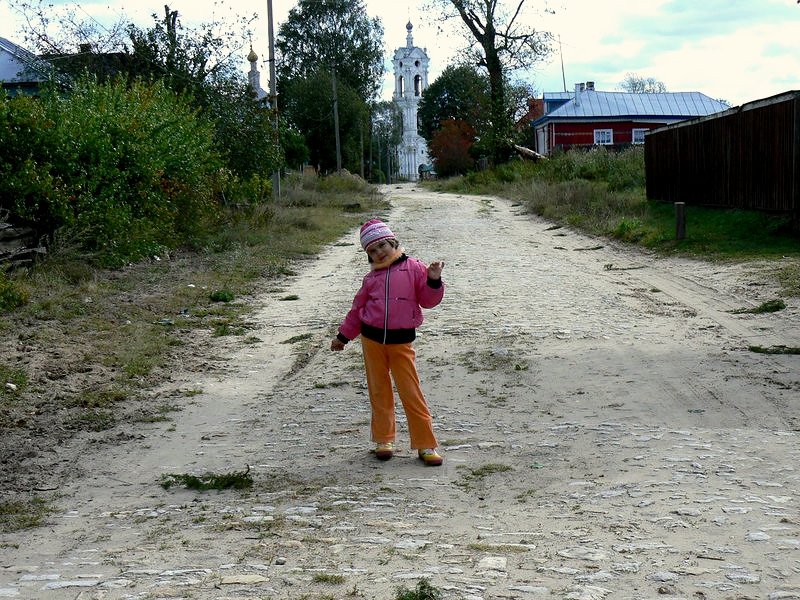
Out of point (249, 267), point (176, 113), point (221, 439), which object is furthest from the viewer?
point (176, 113)

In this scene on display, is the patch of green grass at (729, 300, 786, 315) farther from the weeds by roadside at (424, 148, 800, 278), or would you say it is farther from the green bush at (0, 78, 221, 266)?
the green bush at (0, 78, 221, 266)

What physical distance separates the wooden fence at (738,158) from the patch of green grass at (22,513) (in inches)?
562

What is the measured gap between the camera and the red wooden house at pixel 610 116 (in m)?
59.9

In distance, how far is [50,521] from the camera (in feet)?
16.6

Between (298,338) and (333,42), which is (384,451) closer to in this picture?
(298,338)

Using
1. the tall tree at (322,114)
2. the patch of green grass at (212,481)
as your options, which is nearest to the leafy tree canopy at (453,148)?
the tall tree at (322,114)

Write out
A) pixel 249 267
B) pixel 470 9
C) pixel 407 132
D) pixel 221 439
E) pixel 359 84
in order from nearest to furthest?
pixel 221 439 < pixel 249 267 < pixel 470 9 < pixel 359 84 < pixel 407 132

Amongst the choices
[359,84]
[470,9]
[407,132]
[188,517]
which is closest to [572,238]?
[188,517]

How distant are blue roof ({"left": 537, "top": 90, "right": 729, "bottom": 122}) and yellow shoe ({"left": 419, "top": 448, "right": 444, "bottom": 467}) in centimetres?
5603

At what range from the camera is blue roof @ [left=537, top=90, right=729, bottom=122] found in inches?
2359

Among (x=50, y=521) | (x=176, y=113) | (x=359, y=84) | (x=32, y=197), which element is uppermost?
(x=359, y=84)

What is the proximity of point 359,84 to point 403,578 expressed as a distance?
68.7 metres

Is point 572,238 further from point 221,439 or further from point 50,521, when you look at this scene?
point 50,521

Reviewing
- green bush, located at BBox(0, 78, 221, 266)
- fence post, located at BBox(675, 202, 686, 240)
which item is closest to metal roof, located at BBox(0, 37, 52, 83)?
green bush, located at BBox(0, 78, 221, 266)
